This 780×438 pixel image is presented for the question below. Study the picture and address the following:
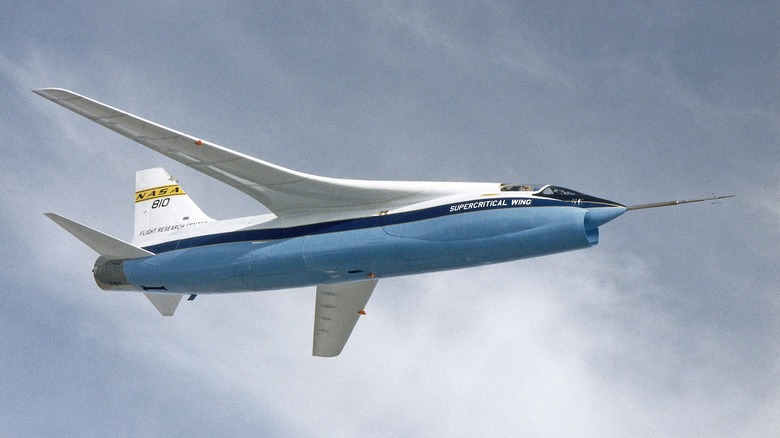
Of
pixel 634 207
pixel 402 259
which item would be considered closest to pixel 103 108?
pixel 402 259

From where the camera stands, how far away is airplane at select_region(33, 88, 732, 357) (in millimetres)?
31641

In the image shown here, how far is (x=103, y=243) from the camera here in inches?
1492

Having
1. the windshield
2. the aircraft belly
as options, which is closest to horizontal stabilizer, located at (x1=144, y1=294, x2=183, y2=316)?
the aircraft belly

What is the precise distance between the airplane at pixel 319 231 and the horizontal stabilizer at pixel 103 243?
0.05 meters

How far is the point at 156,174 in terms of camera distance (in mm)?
43438

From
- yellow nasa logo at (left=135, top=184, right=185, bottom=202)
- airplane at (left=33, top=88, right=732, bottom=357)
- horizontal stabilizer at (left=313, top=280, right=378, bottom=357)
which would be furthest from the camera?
yellow nasa logo at (left=135, top=184, right=185, bottom=202)

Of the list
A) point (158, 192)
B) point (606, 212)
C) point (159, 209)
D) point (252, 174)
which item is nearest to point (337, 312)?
point (252, 174)

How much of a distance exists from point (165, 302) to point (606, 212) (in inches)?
713

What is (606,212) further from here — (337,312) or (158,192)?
(158,192)

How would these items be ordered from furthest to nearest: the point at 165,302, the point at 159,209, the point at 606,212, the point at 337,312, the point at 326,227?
the point at 159,209 < the point at 337,312 < the point at 165,302 < the point at 326,227 < the point at 606,212

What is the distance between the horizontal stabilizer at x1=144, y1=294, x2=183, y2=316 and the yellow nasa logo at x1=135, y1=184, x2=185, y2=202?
4230mm

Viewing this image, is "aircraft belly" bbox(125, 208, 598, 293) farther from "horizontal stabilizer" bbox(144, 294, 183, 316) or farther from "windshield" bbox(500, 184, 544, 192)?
"horizontal stabilizer" bbox(144, 294, 183, 316)

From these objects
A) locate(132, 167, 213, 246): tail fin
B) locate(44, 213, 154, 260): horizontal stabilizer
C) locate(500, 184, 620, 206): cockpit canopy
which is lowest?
locate(500, 184, 620, 206): cockpit canopy

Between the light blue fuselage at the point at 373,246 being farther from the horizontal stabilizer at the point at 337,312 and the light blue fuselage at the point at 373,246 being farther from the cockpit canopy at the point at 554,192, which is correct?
the horizontal stabilizer at the point at 337,312
